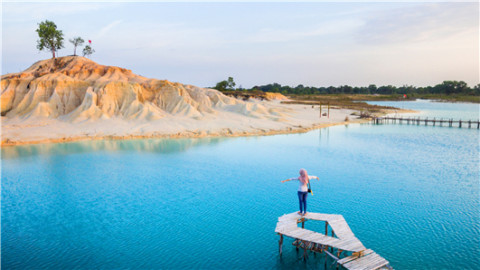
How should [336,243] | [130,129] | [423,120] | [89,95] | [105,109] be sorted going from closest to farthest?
[336,243], [130,129], [105,109], [89,95], [423,120]

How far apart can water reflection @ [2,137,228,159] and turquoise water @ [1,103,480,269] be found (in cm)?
45

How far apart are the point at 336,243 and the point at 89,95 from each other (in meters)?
47.5

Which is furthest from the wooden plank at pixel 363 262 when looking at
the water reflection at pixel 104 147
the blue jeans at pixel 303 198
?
the water reflection at pixel 104 147

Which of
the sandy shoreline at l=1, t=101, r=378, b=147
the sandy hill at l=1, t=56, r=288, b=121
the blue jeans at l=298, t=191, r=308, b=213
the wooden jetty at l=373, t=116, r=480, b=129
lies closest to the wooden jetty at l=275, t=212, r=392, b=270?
the blue jeans at l=298, t=191, r=308, b=213

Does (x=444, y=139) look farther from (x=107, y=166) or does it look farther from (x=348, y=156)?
(x=107, y=166)

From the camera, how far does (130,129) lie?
1800 inches

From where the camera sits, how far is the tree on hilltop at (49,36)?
60938mm

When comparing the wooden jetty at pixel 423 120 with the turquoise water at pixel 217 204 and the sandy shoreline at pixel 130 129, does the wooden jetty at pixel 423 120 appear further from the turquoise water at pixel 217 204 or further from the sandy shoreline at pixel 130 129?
the turquoise water at pixel 217 204

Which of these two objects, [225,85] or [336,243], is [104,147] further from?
[225,85]

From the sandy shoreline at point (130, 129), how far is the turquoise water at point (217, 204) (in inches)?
198

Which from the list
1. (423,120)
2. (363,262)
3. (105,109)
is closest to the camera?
(363,262)

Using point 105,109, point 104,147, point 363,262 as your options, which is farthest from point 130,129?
point 363,262

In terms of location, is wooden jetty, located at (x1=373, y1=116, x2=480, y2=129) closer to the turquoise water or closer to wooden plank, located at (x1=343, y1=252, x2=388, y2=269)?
the turquoise water

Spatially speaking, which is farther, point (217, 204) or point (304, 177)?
point (217, 204)
